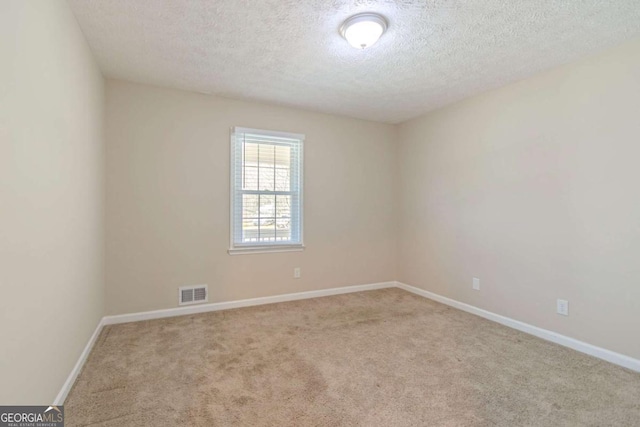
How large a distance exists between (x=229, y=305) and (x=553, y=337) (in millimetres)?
3342

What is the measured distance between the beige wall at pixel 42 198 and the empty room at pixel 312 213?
0.06ft

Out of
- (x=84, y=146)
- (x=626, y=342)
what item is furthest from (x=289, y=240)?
(x=626, y=342)

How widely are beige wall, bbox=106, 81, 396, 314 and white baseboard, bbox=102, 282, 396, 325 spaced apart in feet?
0.21

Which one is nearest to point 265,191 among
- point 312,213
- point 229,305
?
point 312,213

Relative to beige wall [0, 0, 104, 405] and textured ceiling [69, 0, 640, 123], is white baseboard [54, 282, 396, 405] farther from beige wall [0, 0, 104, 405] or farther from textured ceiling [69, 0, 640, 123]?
textured ceiling [69, 0, 640, 123]

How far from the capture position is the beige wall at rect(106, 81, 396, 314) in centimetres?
317

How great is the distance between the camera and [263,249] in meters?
3.85

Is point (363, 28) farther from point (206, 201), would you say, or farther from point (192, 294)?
point (192, 294)

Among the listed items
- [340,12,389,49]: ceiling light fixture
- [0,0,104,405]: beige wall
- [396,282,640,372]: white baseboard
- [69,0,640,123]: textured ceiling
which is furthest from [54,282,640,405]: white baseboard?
[340,12,389,49]: ceiling light fixture

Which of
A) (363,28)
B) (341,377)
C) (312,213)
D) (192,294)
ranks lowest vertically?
(341,377)

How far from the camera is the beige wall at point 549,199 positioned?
236cm

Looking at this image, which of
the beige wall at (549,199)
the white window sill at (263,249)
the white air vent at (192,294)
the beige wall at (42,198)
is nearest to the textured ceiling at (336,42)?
the beige wall at (549,199)

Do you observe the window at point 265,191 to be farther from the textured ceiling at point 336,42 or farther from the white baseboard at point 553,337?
the white baseboard at point 553,337

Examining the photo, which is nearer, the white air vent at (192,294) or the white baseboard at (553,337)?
the white baseboard at (553,337)
